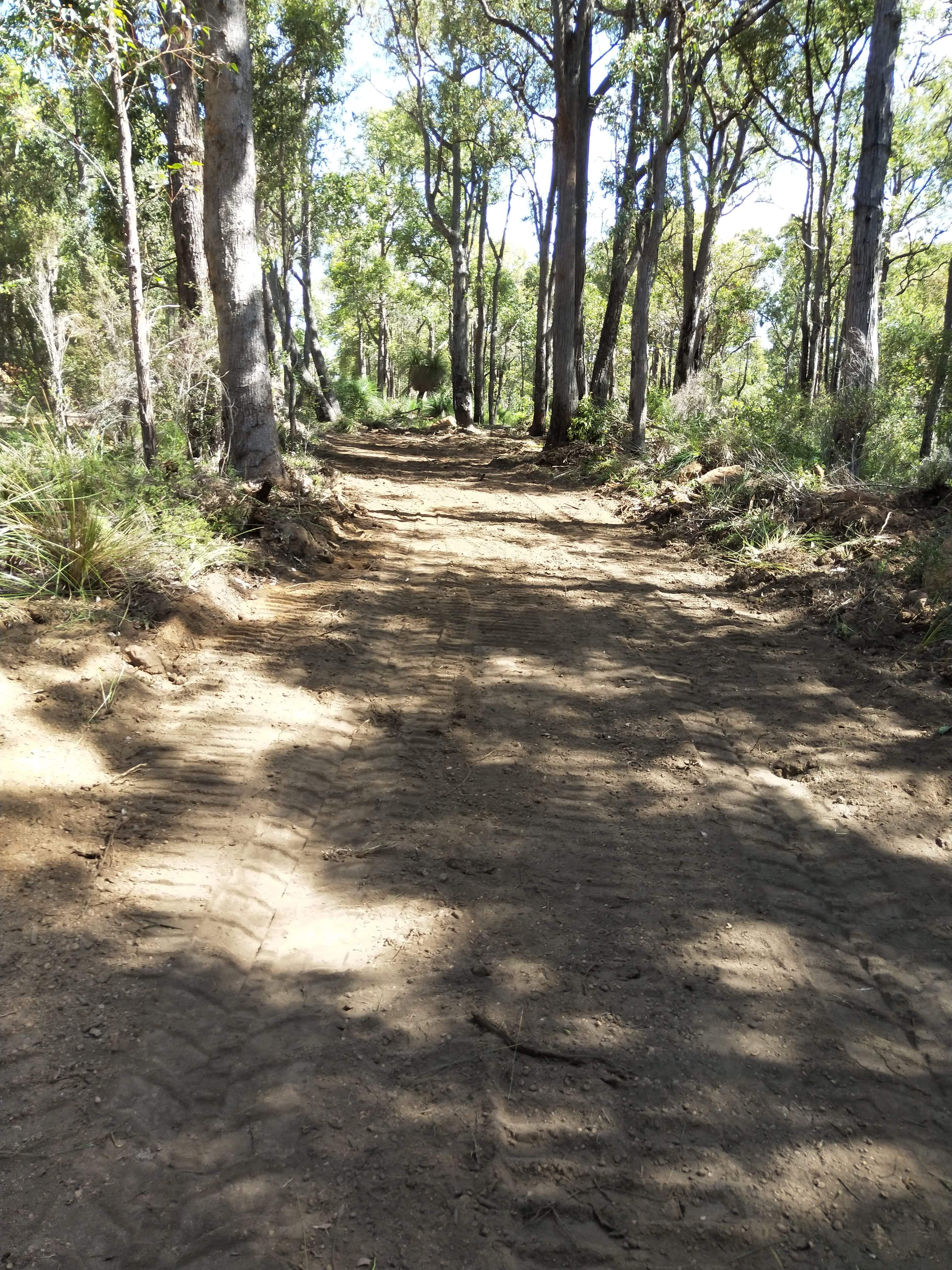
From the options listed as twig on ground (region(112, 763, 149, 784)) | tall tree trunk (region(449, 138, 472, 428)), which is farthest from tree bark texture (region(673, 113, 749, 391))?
twig on ground (region(112, 763, 149, 784))

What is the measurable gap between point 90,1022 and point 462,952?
121 cm

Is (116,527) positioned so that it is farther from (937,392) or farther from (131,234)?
(937,392)

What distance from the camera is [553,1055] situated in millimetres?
2447

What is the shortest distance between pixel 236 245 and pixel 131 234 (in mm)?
1976

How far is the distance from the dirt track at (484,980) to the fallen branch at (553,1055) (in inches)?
0.5

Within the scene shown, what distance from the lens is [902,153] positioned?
81.5ft

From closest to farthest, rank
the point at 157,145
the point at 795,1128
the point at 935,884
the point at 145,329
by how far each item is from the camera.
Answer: the point at 795,1128 < the point at 935,884 < the point at 145,329 < the point at 157,145

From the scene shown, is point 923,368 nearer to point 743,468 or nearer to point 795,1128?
point 743,468

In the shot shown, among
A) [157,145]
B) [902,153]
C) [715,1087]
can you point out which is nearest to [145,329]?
[715,1087]

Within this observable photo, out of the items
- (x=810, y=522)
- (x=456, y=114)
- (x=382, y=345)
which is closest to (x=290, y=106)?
(x=456, y=114)

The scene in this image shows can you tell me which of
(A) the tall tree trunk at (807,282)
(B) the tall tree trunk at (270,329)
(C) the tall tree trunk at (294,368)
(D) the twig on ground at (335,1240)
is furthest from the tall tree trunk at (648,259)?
(D) the twig on ground at (335,1240)

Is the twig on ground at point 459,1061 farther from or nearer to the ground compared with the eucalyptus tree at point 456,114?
nearer to the ground

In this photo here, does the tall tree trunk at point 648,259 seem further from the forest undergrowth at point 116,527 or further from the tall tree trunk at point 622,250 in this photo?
the forest undergrowth at point 116,527

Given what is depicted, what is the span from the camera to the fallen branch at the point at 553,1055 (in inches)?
95.3
